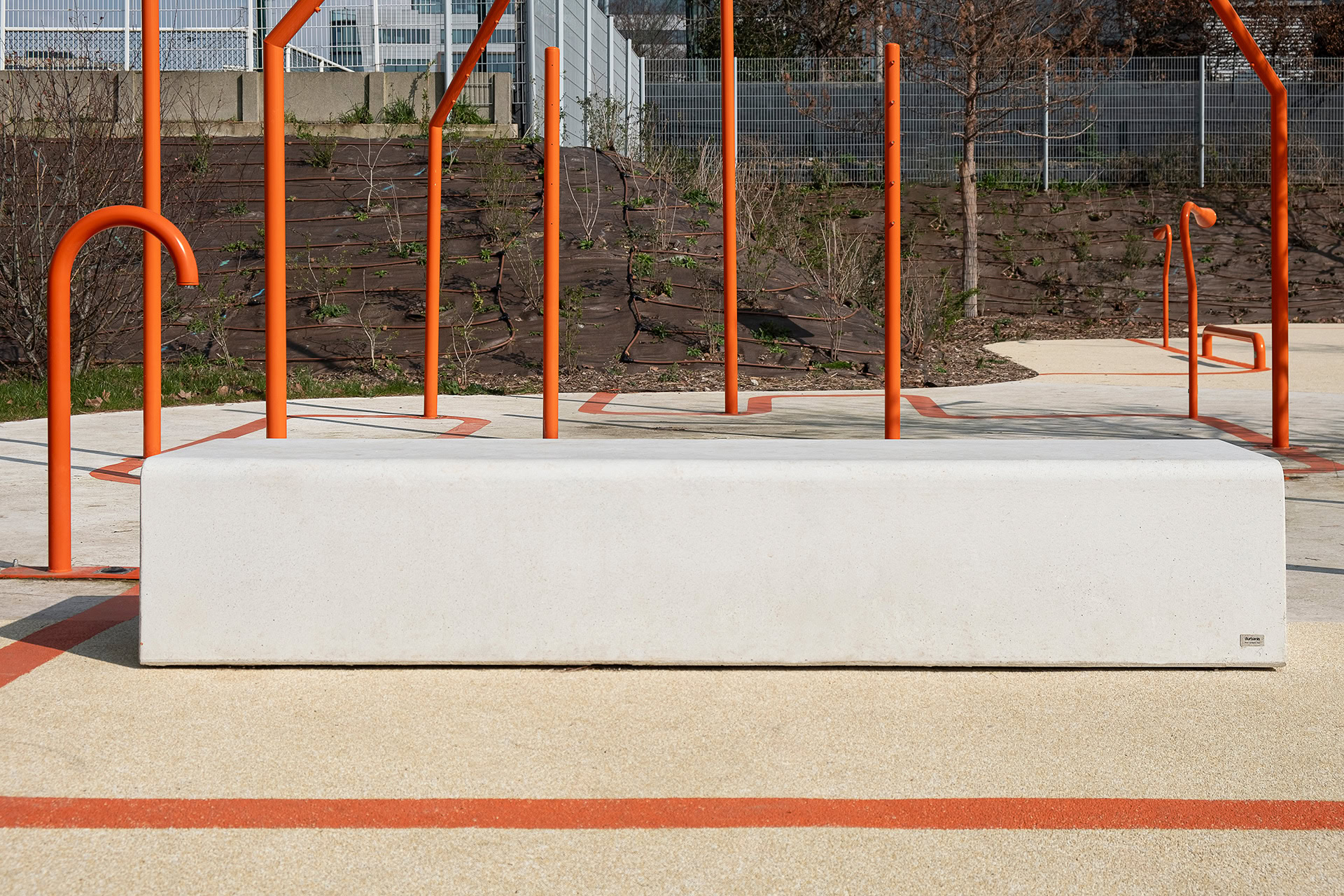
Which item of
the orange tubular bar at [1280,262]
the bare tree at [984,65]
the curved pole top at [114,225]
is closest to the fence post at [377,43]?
the bare tree at [984,65]

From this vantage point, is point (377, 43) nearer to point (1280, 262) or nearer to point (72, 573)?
point (1280, 262)

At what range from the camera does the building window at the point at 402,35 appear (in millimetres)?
22938

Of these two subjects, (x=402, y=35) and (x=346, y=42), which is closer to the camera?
(x=346, y=42)

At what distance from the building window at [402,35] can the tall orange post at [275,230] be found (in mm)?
17697

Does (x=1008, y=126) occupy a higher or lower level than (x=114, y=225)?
higher

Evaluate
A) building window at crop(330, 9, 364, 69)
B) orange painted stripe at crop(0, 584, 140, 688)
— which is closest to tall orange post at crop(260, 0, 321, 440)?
orange painted stripe at crop(0, 584, 140, 688)

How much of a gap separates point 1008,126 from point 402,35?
39.7 ft

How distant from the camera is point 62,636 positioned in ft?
14.4

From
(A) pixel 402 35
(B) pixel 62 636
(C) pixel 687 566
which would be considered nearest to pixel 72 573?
(B) pixel 62 636

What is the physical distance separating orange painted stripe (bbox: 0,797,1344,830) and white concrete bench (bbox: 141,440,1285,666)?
40.1 inches

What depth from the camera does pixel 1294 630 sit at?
444 centimetres

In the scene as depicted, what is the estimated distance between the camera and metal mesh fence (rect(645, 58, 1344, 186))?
25797 millimetres

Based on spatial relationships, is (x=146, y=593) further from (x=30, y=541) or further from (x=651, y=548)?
(x=30, y=541)

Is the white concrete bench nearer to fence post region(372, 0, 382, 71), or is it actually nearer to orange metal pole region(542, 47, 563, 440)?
orange metal pole region(542, 47, 563, 440)
